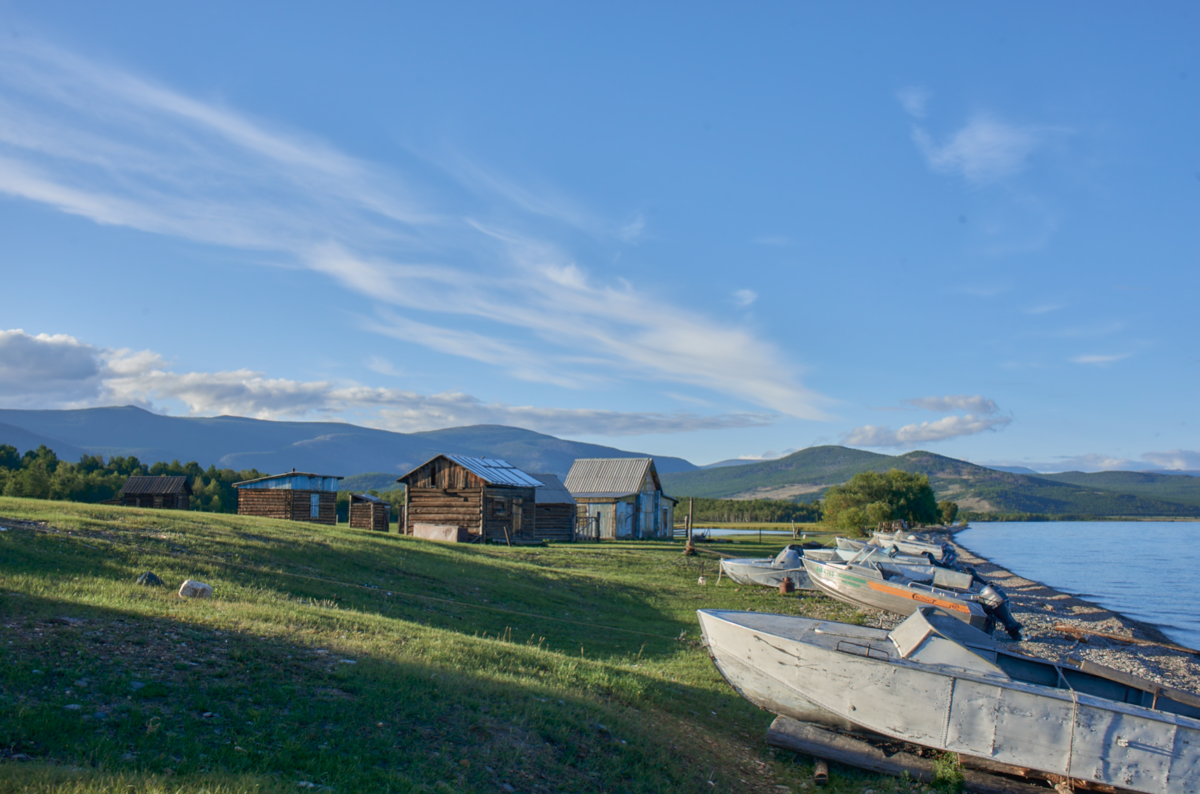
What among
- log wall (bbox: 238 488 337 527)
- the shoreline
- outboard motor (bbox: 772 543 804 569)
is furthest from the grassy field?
log wall (bbox: 238 488 337 527)

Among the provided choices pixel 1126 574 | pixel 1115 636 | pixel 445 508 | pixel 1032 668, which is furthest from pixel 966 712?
pixel 1126 574

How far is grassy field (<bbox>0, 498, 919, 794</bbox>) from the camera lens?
6418mm

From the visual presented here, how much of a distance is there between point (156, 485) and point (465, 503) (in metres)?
37.4

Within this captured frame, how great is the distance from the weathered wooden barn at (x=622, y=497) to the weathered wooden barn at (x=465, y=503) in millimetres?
14662

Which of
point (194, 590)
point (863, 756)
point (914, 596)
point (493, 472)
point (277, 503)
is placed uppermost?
point (493, 472)

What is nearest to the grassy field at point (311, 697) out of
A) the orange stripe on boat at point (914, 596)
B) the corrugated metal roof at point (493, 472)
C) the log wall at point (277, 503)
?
the orange stripe on boat at point (914, 596)

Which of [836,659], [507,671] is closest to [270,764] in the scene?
[507,671]

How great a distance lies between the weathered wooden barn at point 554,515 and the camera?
49.7 metres

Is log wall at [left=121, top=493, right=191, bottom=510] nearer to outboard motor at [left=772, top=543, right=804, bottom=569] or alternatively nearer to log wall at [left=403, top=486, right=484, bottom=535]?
log wall at [left=403, top=486, right=484, bottom=535]

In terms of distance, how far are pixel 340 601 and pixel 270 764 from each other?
9.96 m

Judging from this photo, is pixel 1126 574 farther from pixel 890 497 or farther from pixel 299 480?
pixel 299 480

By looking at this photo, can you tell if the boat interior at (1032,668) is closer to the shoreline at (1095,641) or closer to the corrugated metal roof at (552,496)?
the shoreline at (1095,641)

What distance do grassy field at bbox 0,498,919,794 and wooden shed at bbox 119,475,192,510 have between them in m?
51.9

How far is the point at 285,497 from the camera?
5375 cm
